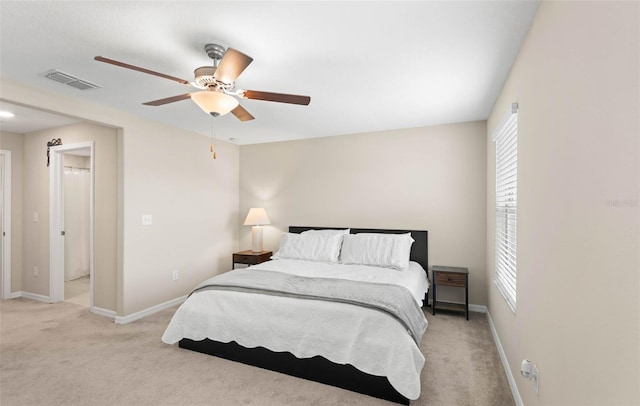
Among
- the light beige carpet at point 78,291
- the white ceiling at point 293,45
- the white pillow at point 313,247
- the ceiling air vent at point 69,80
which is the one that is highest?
the white ceiling at point 293,45

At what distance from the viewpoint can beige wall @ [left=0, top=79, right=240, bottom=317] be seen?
3438 mm

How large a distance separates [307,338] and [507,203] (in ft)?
6.65

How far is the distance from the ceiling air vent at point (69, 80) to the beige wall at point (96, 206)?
0.94m

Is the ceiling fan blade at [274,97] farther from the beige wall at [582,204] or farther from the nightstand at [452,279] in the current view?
the nightstand at [452,279]

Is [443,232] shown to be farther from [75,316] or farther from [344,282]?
[75,316]

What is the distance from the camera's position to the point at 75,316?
3666 millimetres

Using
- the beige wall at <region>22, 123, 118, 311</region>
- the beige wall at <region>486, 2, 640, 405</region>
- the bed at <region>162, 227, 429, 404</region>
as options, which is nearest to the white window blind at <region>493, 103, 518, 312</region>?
the beige wall at <region>486, 2, 640, 405</region>

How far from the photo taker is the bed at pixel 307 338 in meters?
2.03

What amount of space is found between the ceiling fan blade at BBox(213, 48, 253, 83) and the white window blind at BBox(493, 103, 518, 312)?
1872mm

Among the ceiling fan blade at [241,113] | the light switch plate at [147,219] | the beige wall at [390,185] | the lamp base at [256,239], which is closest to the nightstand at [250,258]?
the lamp base at [256,239]

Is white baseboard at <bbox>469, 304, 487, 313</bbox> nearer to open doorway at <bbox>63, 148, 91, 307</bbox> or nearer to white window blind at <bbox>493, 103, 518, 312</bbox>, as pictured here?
white window blind at <bbox>493, 103, 518, 312</bbox>

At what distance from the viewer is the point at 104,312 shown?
3672mm

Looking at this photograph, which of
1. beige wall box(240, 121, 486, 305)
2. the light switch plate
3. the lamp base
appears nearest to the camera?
the light switch plate

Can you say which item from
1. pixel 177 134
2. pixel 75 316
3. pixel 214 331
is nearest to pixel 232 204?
pixel 177 134
